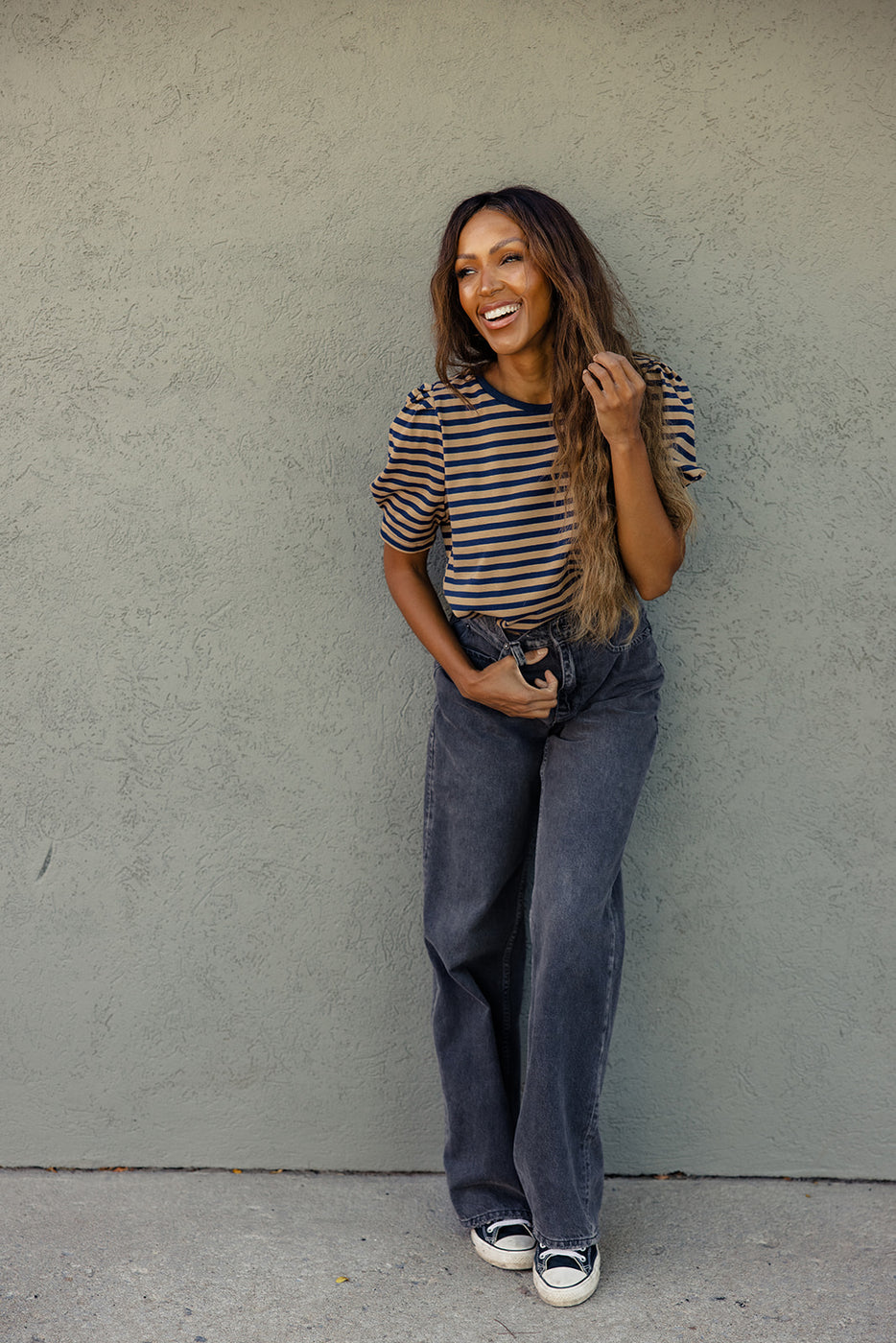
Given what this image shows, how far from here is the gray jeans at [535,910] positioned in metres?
2.09

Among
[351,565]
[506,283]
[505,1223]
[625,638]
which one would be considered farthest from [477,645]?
[505,1223]

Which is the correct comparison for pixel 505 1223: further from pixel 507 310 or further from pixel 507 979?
pixel 507 310

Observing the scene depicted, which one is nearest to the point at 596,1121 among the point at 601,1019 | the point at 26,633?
the point at 601,1019

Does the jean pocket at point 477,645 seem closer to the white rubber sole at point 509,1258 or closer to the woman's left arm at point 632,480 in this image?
the woman's left arm at point 632,480

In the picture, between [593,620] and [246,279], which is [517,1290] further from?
[246,279]

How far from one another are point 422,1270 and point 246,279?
81.8 inches

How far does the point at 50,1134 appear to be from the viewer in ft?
8.41

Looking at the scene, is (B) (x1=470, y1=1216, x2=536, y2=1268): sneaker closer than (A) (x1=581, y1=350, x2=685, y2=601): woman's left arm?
No

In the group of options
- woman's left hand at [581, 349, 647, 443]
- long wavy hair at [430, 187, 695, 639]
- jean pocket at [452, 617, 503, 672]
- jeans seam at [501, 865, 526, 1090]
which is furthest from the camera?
jeans seam at [501, 865, 526, 1090]

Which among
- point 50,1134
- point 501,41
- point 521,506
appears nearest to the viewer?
point 521,506

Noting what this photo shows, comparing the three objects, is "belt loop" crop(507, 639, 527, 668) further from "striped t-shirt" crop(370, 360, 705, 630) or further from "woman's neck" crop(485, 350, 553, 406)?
"woman's neck" crop(485, 350, 553, 406)

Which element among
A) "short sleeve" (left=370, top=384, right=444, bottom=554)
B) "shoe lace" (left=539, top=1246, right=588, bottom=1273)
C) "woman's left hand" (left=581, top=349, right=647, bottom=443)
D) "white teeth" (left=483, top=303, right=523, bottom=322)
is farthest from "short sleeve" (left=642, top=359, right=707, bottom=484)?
"shoe lace" (left=539, top=1246, right=588, bottom=1273)

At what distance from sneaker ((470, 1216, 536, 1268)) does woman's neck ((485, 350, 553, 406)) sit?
1632mm

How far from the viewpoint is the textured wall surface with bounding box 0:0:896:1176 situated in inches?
92.7
